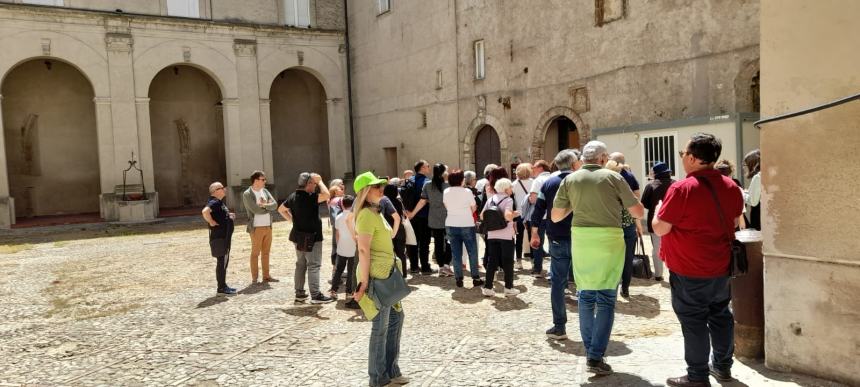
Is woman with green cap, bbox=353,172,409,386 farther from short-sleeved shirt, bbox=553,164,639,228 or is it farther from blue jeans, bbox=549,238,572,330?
blue jeans, bbox=549,238,572,330

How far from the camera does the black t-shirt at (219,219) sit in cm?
830

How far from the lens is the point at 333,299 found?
792cm

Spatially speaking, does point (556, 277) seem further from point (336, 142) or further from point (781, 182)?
point (336, 142)

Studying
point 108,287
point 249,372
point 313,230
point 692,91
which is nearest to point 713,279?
point 249,372

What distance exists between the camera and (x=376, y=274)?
15.4 ft

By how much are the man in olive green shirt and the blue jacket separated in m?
→ 0.79

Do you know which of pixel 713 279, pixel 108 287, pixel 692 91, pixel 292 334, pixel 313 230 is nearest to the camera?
pixel 713 279

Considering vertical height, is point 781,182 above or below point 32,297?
above

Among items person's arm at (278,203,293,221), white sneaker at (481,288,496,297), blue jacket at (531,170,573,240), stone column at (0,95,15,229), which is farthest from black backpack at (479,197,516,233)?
stone column at (0,95,15,229)

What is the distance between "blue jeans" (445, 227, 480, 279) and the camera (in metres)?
8.13

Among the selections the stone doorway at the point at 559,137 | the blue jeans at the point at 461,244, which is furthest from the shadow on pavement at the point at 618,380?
the stone doorway at the point at 559,137

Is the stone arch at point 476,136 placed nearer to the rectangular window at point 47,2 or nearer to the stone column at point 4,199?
the rectangular window at point 47,2

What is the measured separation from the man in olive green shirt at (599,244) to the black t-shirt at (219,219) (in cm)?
516

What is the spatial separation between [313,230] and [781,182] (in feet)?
16.7
